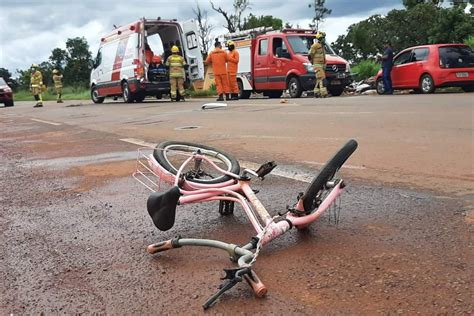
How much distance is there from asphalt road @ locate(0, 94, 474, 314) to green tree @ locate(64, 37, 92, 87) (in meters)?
47.6

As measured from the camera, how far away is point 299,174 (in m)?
4.51

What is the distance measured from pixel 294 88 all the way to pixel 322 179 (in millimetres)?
14006

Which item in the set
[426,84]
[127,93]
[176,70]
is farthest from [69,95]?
[426,84]

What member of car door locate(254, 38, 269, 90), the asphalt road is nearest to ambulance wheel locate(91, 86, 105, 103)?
car door locate(254, 38, 269, 90)

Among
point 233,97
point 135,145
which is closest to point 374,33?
point 233,97

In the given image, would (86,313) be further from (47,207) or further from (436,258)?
(47,207)

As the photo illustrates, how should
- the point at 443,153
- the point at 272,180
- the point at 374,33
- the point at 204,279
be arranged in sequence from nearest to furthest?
the point at 204,279 < the point at 272,180 < the point at 443,153 < the point at 374,33

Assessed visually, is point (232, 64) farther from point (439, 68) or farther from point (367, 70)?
point (367, 70)

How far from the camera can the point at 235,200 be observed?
2920 mm

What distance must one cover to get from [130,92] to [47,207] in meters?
13.9

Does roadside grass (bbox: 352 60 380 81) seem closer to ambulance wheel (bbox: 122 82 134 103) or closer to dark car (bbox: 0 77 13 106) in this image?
ambulance wheel (bbox: 122 82 134 103)

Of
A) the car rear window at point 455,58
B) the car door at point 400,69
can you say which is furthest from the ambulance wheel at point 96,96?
the car rear window at point 455,58

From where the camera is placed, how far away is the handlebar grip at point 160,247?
260 cm

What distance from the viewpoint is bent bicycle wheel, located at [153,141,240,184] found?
3.28m
